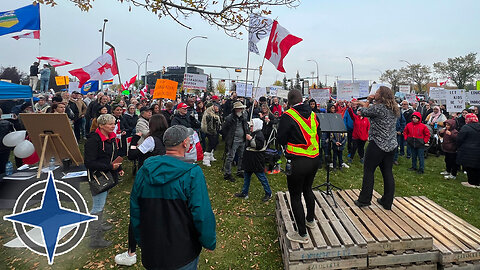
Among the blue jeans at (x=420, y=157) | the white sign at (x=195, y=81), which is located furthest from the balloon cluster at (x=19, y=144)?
the blue jeans at (x=420, y=157)

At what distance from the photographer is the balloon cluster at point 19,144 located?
6027 mm

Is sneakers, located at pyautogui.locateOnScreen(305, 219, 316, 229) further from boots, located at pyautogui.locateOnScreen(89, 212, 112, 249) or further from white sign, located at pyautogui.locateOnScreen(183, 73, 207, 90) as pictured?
white sign, located at pyautogui.locateOnScreen(183, 73, 207, 90)

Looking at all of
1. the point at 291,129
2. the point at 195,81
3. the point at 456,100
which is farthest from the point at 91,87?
the point at 456,100

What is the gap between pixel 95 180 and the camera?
4082mm

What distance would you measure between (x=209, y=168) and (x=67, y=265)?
5.07 metres

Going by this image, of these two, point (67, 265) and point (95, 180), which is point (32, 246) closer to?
point (67, 265)

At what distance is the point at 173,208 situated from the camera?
84.4 inches

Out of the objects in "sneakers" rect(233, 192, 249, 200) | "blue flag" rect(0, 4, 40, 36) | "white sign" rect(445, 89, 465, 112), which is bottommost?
"sneakers" rect(233, 192, 249, 200)

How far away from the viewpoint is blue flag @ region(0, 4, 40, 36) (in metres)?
6.84

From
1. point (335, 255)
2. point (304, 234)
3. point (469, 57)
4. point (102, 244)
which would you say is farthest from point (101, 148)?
point (469, 57)

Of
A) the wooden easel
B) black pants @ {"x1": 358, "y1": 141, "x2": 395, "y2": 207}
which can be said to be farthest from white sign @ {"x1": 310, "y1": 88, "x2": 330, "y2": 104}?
the wooden easel

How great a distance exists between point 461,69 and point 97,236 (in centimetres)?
6428

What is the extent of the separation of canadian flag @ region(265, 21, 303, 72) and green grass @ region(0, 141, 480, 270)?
10.8 feet

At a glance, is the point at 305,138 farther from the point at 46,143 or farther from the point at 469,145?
the point at 469,145
